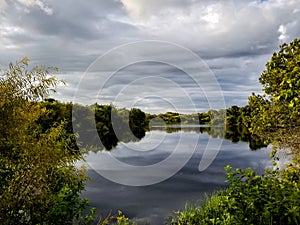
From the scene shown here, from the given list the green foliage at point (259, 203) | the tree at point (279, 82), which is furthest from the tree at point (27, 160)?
the tree at point (279, 82)

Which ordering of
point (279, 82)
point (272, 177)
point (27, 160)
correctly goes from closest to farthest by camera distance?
point (27, 160) → point (272, 177) → point (279, 82)

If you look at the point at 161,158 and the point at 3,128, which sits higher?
the point at 3,128

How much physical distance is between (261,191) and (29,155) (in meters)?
3.39

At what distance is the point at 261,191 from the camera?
427cm

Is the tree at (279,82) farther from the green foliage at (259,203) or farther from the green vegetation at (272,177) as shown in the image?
the green foliage at (259,203)

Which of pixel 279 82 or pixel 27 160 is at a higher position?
pixel 279 82

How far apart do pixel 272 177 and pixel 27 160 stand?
4.26m

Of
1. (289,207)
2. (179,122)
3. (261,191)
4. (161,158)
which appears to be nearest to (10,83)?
(261,191)

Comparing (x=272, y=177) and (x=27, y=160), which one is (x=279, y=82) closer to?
(x=272, y=177)

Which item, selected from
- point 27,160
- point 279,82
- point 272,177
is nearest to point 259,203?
point 272,177

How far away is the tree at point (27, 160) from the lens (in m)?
3.85

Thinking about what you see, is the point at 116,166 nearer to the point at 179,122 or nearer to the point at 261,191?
the point at 261,191

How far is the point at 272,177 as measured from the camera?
211 inches

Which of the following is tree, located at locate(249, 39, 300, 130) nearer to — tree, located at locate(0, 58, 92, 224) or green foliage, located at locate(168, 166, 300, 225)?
green foliage, located at locate(168, 166, 300, 225)
